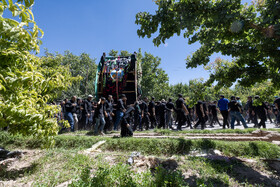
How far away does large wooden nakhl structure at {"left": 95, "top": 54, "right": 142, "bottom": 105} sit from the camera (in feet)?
29.9

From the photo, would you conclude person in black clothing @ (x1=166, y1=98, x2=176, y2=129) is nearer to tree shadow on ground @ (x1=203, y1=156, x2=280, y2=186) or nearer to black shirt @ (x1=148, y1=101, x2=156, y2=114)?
black shirt @ (x1=148, y1=101, x2=156, y2=114)

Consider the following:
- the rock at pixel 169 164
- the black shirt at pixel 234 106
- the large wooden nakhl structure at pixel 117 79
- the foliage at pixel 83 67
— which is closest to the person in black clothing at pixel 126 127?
the large wooden nakhl structure at pixel 117 79

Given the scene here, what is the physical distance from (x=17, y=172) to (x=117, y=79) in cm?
607

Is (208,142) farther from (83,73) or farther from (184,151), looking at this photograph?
(83,73)

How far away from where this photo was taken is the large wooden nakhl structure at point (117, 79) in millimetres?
9117

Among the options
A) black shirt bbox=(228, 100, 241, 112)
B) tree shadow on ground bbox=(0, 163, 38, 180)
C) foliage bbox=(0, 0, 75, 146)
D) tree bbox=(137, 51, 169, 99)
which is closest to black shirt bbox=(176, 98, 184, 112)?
black shirt bbox=(228, 100, 241, 112)

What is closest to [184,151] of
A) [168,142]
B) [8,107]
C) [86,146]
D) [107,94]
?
[168,142]

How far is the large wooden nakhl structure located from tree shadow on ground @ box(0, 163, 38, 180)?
556cm

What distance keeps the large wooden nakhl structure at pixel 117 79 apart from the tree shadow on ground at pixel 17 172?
5.56 meters

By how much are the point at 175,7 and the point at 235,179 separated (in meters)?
3.69

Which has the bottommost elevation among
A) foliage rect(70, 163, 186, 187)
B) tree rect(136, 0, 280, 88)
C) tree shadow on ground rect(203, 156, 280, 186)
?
tree shadow on ground rect(203, 156, 280, 186)

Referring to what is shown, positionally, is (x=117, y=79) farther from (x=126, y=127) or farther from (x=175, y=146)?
(x=175, y=146)

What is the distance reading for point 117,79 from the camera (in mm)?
9055

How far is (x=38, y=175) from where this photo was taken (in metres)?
3.59
